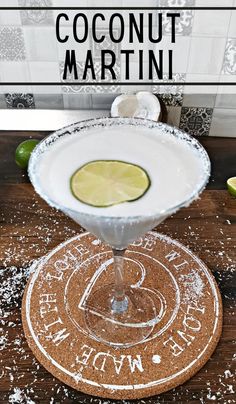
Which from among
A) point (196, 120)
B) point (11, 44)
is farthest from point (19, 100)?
point (196, 120)

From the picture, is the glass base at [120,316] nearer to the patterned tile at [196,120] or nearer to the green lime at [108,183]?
the green lime at [108,183]

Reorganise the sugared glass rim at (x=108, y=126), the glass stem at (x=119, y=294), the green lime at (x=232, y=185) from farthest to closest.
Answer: the green lime at (x=232, y=185), the glass stem at (x=119, y=294), the sugared glass rim at (x=108, y=126)

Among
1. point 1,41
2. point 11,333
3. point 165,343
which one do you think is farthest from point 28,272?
point 1,41

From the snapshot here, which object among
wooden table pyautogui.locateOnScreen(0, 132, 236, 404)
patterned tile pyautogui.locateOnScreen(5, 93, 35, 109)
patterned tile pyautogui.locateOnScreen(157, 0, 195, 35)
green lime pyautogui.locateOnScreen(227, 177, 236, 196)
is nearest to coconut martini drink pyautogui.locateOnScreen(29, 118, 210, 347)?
wooden table pyautogui.locateOnScreen(0, 132, 236, 404)

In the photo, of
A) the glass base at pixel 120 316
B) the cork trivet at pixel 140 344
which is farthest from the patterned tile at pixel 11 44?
the glass base at pixel 120 316

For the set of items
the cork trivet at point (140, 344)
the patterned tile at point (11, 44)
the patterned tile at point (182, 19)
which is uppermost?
the patterned tile at point (182, 19)

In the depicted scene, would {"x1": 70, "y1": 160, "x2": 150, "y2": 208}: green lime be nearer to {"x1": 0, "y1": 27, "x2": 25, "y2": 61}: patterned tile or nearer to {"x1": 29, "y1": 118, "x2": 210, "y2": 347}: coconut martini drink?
{"x1": 29, "y1": 118, "x2": 210, "y2": 347}: coconut martini drink

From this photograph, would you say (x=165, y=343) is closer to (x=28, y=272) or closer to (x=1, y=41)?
(x=28, y=272)
